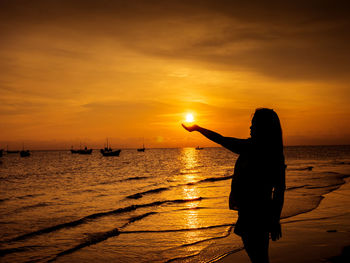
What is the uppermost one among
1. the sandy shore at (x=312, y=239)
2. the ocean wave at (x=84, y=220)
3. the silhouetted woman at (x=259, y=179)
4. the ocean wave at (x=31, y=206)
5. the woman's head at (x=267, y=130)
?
the woman's head at (x=267, y=130)

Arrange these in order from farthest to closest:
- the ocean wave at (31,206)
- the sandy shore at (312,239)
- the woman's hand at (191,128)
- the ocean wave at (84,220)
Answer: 1. the ocean wave at (31,206)
2. the ocean wave at (84,220)
3. the sandy shore at (312,239)
4. the woman's hand at (191,128)

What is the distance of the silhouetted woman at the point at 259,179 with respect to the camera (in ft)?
10.9

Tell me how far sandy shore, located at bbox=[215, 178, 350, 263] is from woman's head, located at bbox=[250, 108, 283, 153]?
4.45 m

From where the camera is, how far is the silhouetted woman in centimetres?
332

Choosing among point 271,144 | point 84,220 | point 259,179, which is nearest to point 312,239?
point 259,179

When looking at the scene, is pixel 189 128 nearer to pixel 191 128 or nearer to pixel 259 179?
pixel 191 128

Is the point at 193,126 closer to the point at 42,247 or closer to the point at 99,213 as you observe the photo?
the point at 42,247

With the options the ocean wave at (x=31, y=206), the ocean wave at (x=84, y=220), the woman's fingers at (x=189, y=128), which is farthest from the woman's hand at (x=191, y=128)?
the ocean wave at (x=31, y=206)

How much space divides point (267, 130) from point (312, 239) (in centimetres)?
624

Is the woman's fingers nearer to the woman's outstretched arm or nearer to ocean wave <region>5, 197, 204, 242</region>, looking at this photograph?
the woman's outstretched arm

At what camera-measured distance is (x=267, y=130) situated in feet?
10.8

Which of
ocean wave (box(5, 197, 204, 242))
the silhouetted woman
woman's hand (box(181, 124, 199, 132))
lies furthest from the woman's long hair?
ocean wave (box(5, 197, 204, 242))

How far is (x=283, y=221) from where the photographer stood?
1088 cm

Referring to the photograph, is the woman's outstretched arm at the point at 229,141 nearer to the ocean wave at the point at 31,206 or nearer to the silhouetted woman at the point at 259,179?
the silhouetted woman at the point at 259,179
